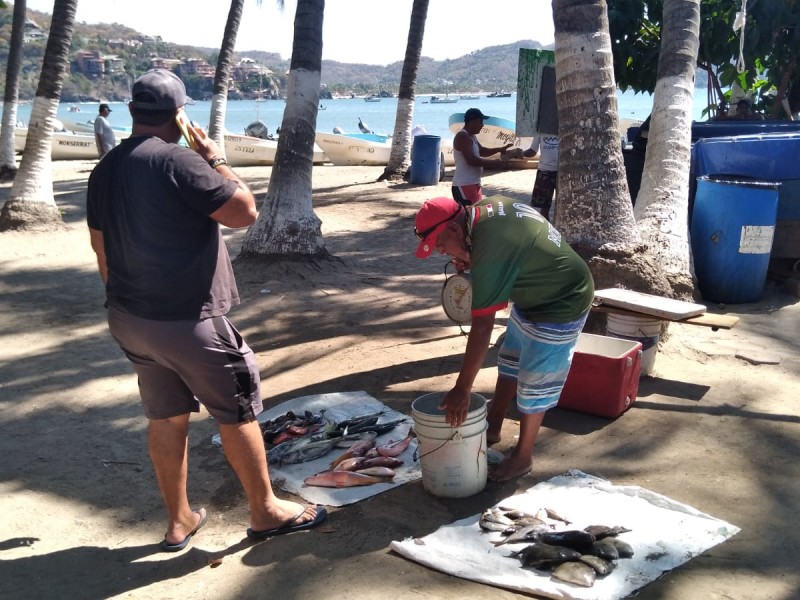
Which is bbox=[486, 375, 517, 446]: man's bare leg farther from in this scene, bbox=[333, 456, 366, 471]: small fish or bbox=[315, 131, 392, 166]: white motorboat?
bbox=[315, 131, 392, 166]: white motorboat

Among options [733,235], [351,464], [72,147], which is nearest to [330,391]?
[351,464]

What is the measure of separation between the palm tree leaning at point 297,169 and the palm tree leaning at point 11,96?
10721 mm

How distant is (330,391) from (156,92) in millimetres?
2915

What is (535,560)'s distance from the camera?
10.9 feet

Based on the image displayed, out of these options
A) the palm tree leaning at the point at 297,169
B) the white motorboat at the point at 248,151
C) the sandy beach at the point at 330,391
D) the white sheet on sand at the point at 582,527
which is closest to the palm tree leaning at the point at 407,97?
the white motorboat at the point at 248,151

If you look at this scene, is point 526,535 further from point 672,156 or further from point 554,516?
point 672,156

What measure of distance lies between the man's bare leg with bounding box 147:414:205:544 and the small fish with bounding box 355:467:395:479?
948mm

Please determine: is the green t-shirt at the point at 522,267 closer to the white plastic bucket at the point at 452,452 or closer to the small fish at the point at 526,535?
the white plastic bucket at the point at 452,452

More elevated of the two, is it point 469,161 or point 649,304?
point 469,161

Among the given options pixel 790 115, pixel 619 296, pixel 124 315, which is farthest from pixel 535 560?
pixel 790 115

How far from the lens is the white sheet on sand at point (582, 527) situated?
3.22 meters

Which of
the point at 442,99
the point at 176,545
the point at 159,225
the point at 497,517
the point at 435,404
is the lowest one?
the point at 176,545

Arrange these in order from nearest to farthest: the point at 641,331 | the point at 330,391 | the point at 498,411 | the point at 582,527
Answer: the point at 582,527 → the point at 498,411 → the point at 641,331 → the point at 330,391

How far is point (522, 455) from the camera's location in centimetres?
424
